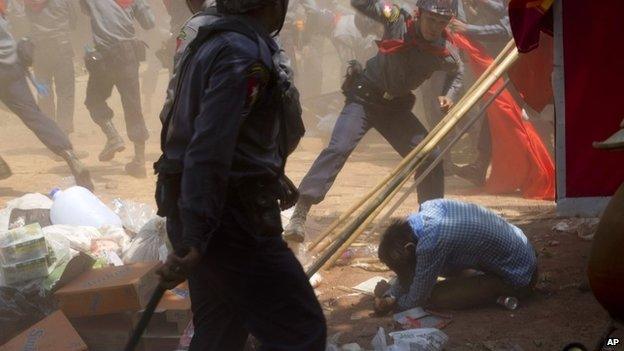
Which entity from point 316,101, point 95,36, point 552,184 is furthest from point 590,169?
point 316,101

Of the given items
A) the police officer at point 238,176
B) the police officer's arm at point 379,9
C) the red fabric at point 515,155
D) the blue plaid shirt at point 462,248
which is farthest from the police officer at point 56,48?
the police officer at point 238,176

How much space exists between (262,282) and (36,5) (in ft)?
34.1

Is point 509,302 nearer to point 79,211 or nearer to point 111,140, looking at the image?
point 79,211

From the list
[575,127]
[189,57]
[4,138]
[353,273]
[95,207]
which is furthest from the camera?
[4,138]

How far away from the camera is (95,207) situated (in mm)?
6152

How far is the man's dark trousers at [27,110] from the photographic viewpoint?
7.84 m

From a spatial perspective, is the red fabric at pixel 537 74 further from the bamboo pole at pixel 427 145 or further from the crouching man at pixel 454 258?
the crouching man at pixel 454 258

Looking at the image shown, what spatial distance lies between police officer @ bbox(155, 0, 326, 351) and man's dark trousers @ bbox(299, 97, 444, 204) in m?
2.79

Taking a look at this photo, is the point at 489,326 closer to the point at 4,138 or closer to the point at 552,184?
the point at 552,184

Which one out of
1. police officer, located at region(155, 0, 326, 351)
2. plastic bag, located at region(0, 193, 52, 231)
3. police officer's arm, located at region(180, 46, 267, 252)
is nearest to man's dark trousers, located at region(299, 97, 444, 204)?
plastic bag, located at region(0, 193, 52, 231)

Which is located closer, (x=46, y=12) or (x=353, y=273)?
(x=353, y=273)

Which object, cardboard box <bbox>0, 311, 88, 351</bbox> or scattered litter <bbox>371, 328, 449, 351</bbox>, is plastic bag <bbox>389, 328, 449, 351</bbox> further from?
cardboard box <bbox>0, 311, 88, 351</bbox>

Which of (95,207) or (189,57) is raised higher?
(189,57)

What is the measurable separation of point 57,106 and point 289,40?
3.64 metres
